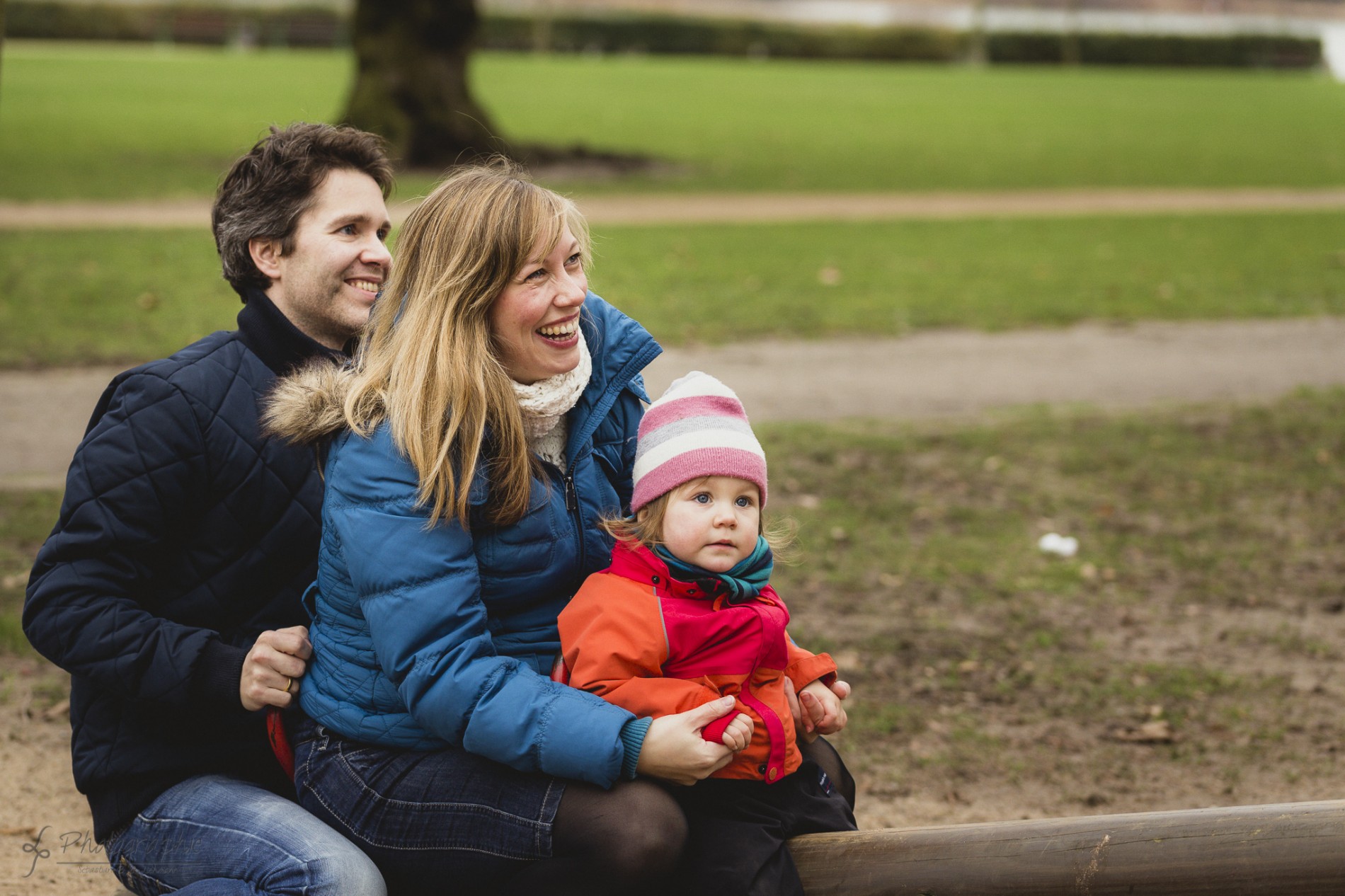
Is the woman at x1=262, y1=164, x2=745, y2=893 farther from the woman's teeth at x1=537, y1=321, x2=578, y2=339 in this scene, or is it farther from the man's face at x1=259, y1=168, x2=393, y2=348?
the man's face at x1=259, y1=168, x2=393, y2=348

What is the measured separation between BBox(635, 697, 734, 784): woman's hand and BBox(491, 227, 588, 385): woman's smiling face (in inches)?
27.1

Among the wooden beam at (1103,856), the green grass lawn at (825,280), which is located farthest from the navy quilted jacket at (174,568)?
the green grass lawn at (825,280)

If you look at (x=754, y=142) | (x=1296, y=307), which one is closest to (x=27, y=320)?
(x=1296, y=307)

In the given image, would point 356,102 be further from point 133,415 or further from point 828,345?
point 133,415

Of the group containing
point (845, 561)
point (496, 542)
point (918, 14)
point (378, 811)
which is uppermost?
point (496, 542)

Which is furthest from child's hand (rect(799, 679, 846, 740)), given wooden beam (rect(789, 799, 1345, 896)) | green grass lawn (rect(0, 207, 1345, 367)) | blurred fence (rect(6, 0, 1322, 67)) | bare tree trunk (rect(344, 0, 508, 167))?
blurred fence (rect(6, 0, 1322, 67))

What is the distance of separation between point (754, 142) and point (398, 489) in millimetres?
20982

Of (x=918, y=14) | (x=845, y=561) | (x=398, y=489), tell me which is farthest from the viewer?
(x=918, y=14)

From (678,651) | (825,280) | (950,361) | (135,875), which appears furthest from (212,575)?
(825,280)

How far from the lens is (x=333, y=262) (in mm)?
2975

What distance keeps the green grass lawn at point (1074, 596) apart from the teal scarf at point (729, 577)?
154 centimetres

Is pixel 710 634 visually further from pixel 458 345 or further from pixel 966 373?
pixel 966 373

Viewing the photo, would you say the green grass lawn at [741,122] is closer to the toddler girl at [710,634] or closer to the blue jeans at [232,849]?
the blue jeans at [232,849]

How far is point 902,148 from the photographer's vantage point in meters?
22.5
